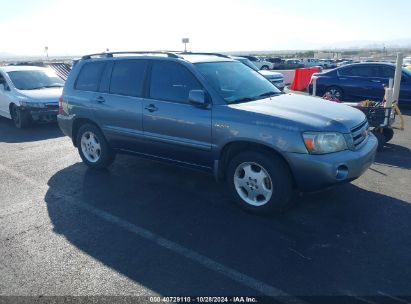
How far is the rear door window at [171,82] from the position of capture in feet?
15.7

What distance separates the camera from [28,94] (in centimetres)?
976

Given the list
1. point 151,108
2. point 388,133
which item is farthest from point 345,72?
point 151,108

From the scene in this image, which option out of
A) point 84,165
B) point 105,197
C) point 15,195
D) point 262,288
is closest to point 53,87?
point 84,165

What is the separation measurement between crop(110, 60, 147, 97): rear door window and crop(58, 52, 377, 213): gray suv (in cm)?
2

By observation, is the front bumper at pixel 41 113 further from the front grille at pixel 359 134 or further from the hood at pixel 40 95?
the front grille at pixel 359 134

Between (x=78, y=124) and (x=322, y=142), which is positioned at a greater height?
(x=322, y=142)

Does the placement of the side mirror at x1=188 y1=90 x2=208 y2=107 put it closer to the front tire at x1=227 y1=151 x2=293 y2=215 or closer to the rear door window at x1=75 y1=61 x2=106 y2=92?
the front tire at x1=227 y1=151 x2=293 y2=215

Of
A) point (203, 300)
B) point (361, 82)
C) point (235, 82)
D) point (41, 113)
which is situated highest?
point (235, 82)

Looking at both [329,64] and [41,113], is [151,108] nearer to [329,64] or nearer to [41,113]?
[41,113]

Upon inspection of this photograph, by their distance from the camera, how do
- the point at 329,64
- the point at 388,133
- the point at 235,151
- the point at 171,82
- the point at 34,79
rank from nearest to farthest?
the point at 235,151, the point at 171,82, the point at 388,133, the point at 34,79, the point at 329,64

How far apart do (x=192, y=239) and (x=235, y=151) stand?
1244 millimetres

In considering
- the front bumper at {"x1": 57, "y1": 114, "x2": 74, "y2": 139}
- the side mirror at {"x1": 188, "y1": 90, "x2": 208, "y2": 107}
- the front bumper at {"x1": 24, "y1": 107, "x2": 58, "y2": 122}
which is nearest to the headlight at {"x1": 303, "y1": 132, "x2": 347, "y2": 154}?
the side mirror at {"x1": 188, "y1": 90, "x2": 208, "y2": 107}

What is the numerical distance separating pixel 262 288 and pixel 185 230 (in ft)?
4.13

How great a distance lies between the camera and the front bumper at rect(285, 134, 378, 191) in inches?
154
